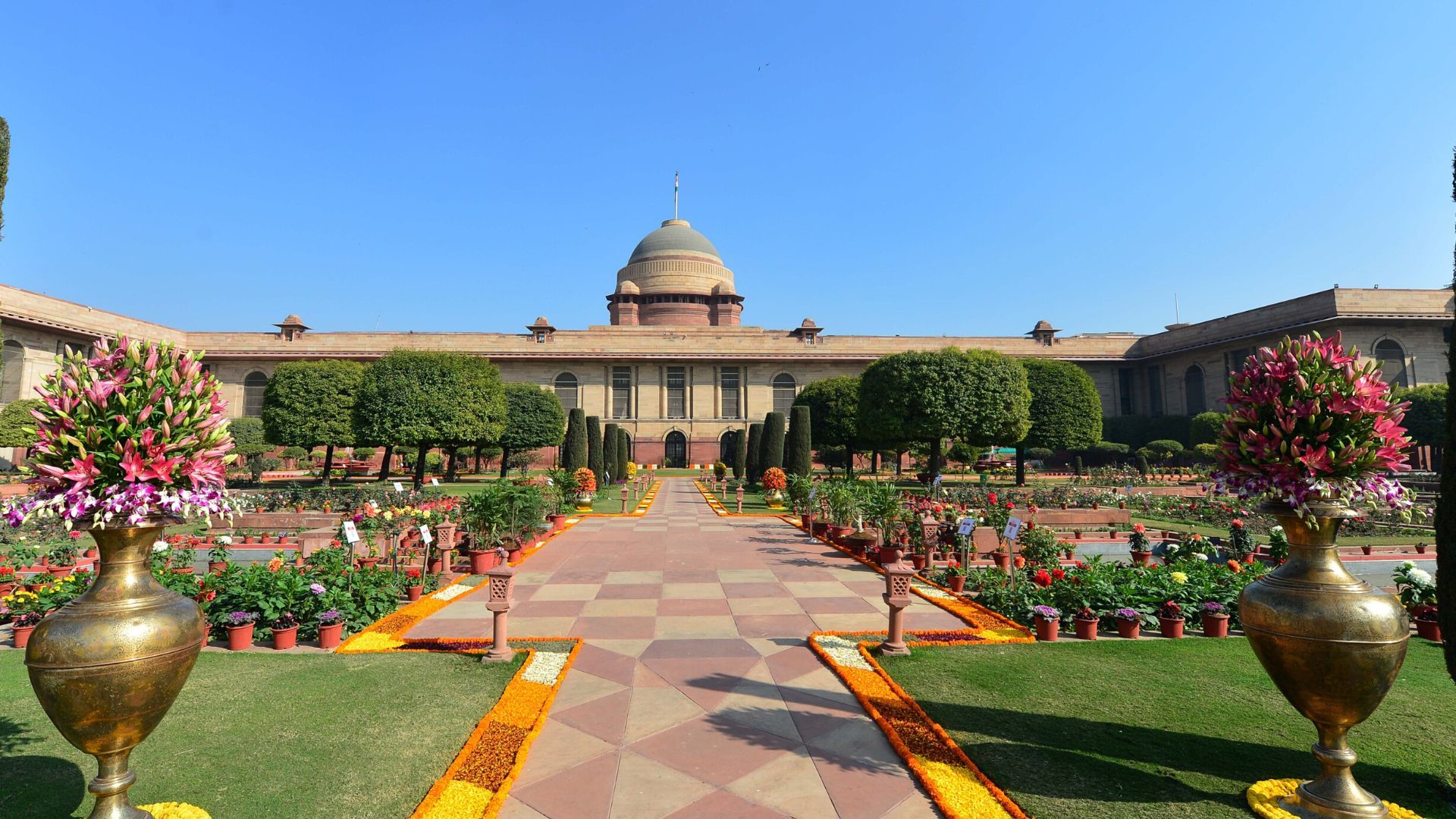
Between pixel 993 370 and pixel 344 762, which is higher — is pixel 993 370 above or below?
above

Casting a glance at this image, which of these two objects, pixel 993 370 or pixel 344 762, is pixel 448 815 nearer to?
pixel 344 762

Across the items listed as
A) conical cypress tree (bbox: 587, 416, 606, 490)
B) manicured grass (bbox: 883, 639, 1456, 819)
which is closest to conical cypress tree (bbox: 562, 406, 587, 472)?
conical cypress tree (bbox: 587, 416, 606, 490)

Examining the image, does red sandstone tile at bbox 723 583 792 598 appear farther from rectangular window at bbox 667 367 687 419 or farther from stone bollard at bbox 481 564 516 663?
rectangular window at bbox 667 367 687 419

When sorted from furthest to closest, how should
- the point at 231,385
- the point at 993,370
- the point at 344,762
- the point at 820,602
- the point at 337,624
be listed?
the point at 231,385
the point at 993,370
the point at 820,602
the point at 337,624
the point at 344,762

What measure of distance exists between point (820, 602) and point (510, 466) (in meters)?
39.4

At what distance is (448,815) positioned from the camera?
316cm

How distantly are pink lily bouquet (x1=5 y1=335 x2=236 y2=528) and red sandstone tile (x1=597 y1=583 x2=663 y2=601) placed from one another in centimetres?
526

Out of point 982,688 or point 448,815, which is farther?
point 982,688

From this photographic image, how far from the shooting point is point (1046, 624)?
6328 mm

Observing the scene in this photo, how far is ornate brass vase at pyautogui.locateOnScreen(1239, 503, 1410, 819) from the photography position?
305cm

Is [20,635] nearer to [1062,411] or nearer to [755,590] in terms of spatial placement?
[755,590]

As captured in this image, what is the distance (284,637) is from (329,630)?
38 centimetres

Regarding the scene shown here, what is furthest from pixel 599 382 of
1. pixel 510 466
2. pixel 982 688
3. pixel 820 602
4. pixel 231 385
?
pixel 982 688

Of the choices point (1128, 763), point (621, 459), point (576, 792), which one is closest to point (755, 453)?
point (621, 459)
